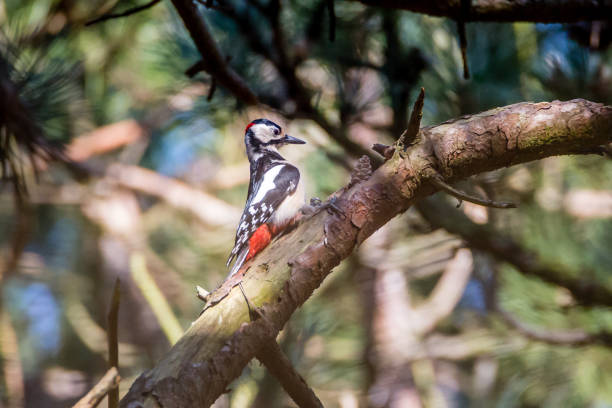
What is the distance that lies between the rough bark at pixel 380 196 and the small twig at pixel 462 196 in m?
0.03

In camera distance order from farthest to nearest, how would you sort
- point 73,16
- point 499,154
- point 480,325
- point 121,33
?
1. point 121,33
2. point 480,325
3. point 73,16
4. point 499,154

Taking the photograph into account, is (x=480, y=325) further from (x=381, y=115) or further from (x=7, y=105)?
(x=7, y=105)

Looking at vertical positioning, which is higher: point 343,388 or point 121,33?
point 121,33

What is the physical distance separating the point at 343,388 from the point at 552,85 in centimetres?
169

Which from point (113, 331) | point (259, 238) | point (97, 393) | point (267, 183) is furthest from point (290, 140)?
point (97, 393)

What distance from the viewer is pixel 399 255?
3.57 m

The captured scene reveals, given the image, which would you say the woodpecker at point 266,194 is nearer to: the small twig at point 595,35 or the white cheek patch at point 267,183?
the white cheek patch at point 267,183

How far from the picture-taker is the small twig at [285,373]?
1.32 metres

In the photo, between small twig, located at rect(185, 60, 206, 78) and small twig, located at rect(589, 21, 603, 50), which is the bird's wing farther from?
small twig, located at rect(589, 21, 603, 50)

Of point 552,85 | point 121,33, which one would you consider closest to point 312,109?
point 552,85

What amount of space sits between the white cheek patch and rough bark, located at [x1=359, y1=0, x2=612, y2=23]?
82 centimetres

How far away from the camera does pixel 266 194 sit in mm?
2221

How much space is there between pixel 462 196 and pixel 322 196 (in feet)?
7.13

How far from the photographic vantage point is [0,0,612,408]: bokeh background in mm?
2338
